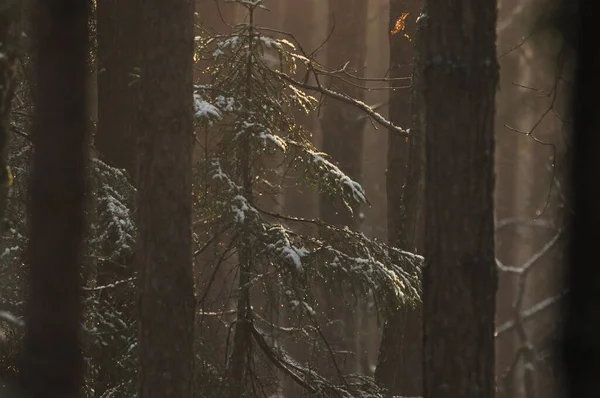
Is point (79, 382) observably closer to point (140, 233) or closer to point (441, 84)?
point (140, 233)

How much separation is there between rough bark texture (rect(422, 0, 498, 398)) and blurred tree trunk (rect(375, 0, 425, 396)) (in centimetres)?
323

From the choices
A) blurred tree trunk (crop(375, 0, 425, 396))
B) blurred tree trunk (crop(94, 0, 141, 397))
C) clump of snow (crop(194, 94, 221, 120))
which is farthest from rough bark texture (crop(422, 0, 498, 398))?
blurred tree trunk (crop(94, 0, 141, 397))

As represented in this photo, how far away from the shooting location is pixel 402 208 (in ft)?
35.9

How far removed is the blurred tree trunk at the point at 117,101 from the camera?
351 inches

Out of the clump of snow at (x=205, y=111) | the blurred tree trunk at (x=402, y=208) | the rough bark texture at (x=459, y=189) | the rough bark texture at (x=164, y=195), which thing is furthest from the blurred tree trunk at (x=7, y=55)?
the blurred tree trunk at (x=402, y=208)

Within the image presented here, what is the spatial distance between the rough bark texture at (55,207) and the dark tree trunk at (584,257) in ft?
24.3

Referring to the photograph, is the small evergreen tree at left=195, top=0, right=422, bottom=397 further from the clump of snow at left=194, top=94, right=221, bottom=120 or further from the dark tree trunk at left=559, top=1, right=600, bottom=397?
the dark tree trunk at left=559, top=1, right=600, bottom=397

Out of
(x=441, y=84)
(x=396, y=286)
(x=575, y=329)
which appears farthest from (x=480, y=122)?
(x=575, y=329)

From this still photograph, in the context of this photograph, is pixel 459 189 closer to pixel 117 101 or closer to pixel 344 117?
pixel 117 101

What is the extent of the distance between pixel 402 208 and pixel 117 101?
148 inches

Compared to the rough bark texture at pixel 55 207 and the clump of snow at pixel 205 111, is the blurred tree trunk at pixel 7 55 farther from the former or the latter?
the clump of snow at pixel 205 111

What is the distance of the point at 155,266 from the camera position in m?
7.09

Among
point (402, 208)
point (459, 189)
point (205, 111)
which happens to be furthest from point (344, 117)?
point (459, 189)

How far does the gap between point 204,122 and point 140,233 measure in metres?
1.26
